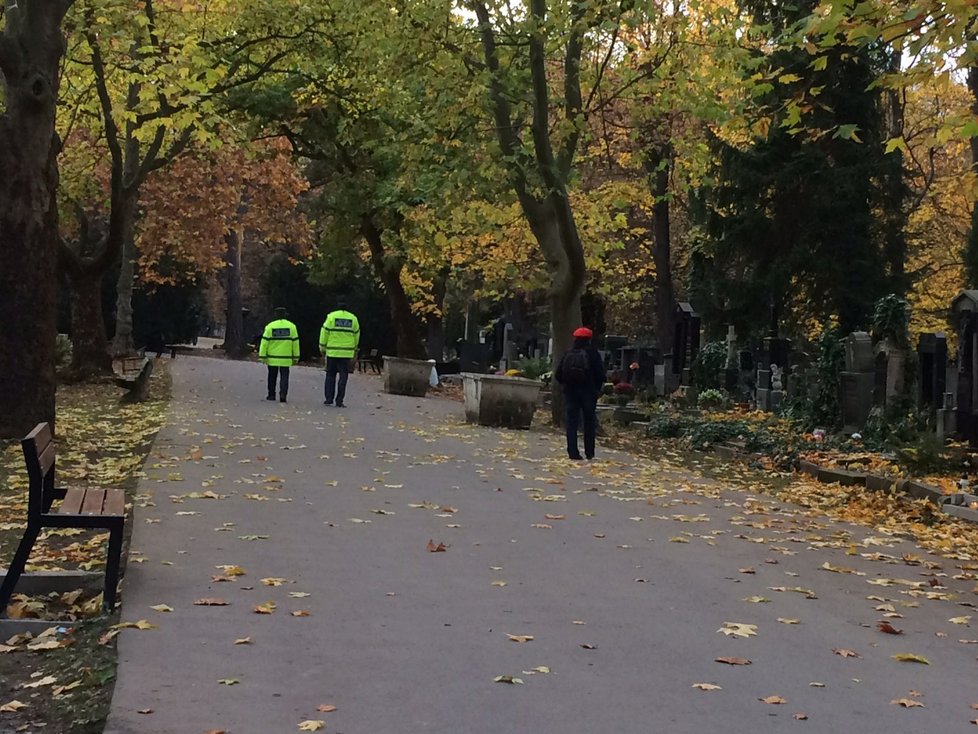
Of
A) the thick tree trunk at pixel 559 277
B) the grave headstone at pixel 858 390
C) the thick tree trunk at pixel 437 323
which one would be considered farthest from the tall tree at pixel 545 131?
the thick tree trunk at pixel 437 323

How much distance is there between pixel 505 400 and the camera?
20.3 m

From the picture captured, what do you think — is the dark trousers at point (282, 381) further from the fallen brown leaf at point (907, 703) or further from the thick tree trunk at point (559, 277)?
the fallen brown leaf at point (907, 703)

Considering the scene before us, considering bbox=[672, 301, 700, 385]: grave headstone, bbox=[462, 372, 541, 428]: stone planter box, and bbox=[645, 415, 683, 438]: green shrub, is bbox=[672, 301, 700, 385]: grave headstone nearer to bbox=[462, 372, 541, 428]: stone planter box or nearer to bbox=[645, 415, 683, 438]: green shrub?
bbox=[645, 415, 683, 438]: green shrub

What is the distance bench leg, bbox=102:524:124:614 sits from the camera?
6.41 meters

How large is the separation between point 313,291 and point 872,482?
42216 millimetres

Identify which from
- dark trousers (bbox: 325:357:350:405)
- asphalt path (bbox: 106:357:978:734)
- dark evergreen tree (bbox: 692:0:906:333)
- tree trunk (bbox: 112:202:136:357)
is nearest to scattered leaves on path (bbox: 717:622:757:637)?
asphalt path (bbox: 106:357:978:734)

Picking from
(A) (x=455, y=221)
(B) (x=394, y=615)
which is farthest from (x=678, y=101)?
(B) (x=394, y=615)

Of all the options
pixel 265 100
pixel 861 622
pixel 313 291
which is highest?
pixel 265 100

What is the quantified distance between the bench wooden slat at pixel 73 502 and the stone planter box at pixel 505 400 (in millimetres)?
12957

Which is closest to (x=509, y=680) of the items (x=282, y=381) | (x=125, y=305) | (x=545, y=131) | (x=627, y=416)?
(x=545, y=131)

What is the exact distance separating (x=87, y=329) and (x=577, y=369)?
15799 mm

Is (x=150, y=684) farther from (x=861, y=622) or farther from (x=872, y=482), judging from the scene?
(x=872, y=482)

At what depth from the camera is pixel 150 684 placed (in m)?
5.13

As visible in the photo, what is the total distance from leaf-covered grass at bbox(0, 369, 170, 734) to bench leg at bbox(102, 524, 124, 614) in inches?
4.1
